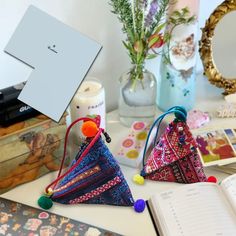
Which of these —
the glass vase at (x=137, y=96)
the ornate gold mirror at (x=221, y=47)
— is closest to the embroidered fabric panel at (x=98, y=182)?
the glass vase at (x=137, y=96)

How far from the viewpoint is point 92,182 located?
82 cm

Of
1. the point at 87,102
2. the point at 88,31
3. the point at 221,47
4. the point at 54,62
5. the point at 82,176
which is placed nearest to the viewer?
the point at 54,62

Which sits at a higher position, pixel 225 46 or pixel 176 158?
pixel 225 46

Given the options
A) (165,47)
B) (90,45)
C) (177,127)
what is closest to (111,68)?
(165,47)

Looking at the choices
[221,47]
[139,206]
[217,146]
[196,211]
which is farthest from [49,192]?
[221,47]

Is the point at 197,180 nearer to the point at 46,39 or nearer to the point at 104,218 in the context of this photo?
the point at 104,218

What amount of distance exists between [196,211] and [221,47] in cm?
54

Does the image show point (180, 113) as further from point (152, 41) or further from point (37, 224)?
point (37, 224)

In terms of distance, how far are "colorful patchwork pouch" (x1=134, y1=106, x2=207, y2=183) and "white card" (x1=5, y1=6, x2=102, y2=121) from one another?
24 cm

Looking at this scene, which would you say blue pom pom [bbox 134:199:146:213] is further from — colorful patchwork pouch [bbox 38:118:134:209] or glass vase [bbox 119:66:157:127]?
glass vase [bbox 119:66:157:127]

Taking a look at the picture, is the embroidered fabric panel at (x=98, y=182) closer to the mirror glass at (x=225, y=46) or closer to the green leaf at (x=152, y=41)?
the green leaf at (x=152, y=41)

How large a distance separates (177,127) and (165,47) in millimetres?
255

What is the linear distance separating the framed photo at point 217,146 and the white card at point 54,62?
37 cm

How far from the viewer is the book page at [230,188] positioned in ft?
2.69
